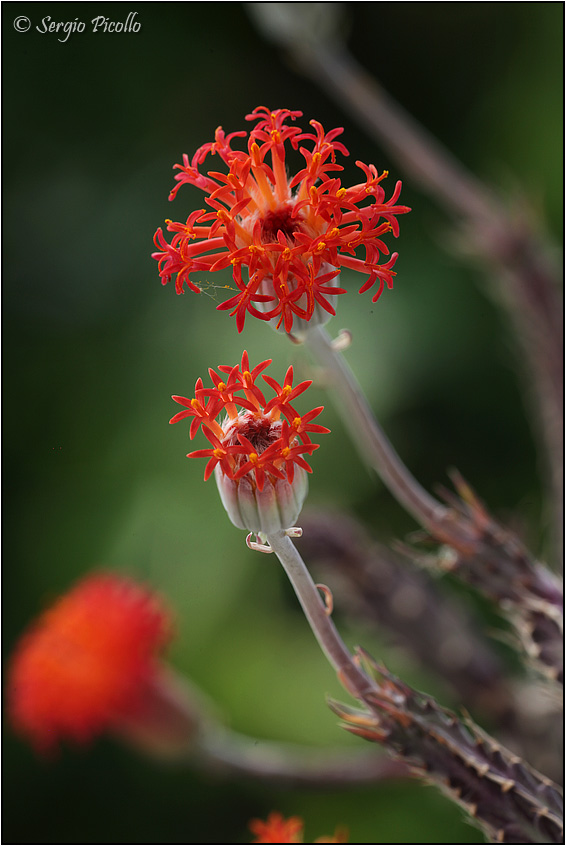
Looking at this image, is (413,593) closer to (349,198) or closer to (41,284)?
(349,198)

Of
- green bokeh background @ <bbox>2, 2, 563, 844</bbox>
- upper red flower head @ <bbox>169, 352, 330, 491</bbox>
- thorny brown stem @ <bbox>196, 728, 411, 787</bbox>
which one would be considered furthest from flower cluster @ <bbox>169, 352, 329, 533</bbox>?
green bokeh background @ <bbox>2, 2, 563, 844</bbox>

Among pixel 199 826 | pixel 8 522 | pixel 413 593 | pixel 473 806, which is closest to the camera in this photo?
pixel 473 806

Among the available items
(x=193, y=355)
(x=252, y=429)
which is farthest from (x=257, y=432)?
(x=193, y=355)

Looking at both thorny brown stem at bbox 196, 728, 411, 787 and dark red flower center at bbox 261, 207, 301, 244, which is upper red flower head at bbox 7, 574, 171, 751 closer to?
thorny brown stem at bbox 196, 728, 411, 787

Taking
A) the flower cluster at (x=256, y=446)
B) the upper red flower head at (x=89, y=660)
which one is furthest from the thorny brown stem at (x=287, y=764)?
the flower cluster at (x=256, y=446)

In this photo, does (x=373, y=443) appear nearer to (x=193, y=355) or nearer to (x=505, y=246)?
(x=505, y=246)

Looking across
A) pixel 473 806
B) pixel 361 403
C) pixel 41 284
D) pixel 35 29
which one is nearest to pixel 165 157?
pixel 41 284
